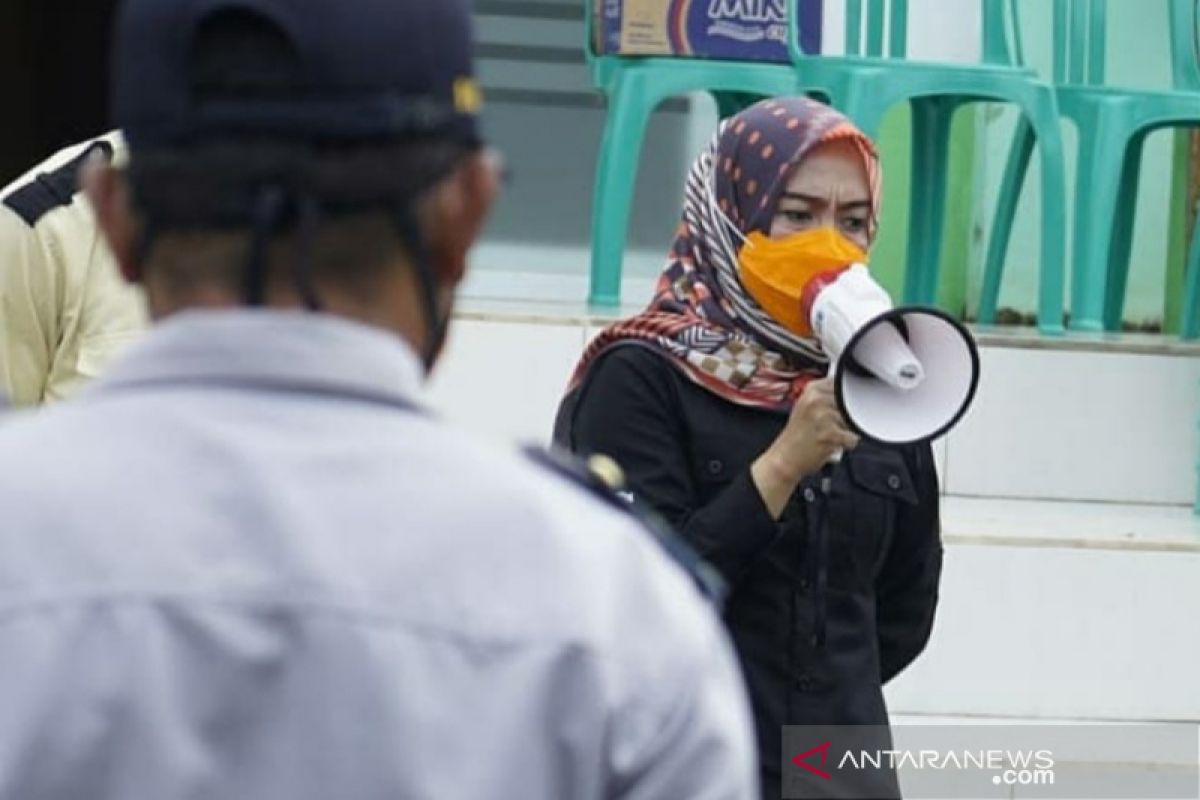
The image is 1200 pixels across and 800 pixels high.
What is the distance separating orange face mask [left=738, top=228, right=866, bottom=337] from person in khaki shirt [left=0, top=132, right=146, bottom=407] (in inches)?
28.6

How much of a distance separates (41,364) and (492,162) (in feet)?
5.79

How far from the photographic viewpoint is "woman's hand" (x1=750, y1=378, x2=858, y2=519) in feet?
9.52

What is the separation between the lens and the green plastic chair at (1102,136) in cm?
657

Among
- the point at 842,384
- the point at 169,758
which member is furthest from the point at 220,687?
the point at 842,384

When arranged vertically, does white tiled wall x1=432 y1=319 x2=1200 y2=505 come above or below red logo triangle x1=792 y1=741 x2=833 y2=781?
below

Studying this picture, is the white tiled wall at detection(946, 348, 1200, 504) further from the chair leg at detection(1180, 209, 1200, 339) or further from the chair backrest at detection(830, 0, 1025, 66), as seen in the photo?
the chair backrest at detection(830, 0, 1025, 66)

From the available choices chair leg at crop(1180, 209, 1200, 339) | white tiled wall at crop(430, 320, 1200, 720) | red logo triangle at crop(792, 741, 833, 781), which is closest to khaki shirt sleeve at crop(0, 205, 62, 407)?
red logo triangle at crop(792, 741, 833, 781)

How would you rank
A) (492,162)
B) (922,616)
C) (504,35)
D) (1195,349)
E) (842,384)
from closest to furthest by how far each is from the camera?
(492,162) < (842,384) < (922,616) < (1195,349) < (504,35)

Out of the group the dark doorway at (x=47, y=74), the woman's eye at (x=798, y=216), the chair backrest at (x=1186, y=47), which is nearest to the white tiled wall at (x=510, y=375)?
the chair backrest at (x=1186, y=47)

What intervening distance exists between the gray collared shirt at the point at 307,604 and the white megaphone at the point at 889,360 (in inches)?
66.7

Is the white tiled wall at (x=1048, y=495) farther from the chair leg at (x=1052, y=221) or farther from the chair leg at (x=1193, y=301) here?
the chair leg at (x=1193, y=301)

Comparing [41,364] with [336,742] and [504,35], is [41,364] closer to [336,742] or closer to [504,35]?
[336,742]

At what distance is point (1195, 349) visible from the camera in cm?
620

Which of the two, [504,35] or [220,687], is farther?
[504,35]
